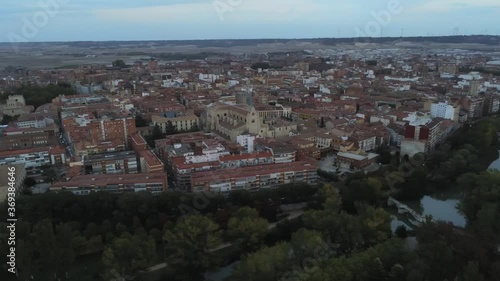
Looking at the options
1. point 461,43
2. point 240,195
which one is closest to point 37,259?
point 240,195

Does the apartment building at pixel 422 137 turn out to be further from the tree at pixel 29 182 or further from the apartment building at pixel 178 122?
the tree at pixel 29 182

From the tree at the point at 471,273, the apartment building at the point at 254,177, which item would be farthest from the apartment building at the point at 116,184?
the tree at the point at 471,273

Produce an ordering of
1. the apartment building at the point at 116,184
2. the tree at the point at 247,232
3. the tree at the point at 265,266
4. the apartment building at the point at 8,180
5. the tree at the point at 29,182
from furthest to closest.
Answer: the tree at the point at 29,182 → the apartment building at the point at 116,184 → the apartment building at the point at 8,180 → the tree at the point at 247,232 → the tree at the point at 265,266

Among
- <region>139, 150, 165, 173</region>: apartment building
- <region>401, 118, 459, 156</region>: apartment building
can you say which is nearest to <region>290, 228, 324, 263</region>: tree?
<region>139, 150, 165, 173</region>: apartment building

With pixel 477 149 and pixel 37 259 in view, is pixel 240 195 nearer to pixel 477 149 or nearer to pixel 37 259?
pixel 37 259

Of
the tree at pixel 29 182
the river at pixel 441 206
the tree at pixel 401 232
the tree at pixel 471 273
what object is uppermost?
the tree at pixel 471 273

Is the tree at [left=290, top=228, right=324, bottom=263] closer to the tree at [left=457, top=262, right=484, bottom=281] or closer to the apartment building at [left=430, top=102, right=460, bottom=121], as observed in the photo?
the tree at [left=457, top=262, right=484, bottom=281]
